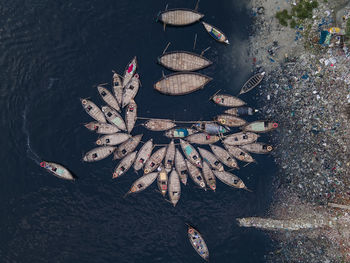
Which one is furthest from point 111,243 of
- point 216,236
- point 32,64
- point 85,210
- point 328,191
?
point 328,191

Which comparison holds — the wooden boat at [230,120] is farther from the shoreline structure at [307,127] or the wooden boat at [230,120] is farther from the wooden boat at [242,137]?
the shoreline structure at [307,127]

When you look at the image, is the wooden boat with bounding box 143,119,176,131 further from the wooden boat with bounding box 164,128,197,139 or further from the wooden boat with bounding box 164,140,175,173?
the wooden boat with bounding box 164,140,175,173

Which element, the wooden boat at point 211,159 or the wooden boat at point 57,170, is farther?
the wooden boat at point 211,159

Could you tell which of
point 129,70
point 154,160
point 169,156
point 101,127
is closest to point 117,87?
point 129,70

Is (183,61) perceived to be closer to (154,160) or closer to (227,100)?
(227,100)

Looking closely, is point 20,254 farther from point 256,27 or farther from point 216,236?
point 256,27

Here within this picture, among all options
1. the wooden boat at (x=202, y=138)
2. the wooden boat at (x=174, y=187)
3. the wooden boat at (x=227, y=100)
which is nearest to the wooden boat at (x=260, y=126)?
the wooden boat at (x=227, y=100)

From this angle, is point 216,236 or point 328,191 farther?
point 216,236
